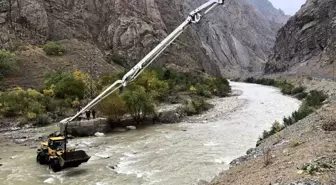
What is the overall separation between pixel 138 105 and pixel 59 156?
12953 millimetres

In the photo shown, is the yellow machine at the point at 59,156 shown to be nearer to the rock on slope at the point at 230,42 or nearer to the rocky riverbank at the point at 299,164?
the rocky riverbank at the point at 299,164

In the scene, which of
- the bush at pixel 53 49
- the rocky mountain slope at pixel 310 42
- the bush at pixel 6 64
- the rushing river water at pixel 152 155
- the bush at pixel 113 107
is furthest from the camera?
the rocky mountain slope at pixel 310 42

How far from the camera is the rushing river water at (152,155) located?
16297mm

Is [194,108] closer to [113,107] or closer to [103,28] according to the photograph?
[113,107]

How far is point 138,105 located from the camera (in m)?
29.7

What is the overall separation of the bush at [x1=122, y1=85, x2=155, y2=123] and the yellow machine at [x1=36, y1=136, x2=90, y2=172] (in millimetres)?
11343

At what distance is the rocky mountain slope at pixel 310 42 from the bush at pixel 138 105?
2186 inches

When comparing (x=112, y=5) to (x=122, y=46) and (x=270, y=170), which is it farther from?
(x=270, y=170)

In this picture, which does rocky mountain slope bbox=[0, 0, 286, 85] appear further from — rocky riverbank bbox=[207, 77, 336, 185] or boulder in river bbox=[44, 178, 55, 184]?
rocky riverbank bbox=[207, 77, 336, 185]

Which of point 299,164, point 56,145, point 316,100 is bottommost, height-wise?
point 299,164

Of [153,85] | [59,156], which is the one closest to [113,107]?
[59,156]

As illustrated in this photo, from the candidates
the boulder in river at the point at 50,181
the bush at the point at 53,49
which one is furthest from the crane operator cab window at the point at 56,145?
the bush at the point at 53,49

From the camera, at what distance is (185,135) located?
25.8 meters

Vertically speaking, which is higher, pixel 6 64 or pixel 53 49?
pixel 53 49
